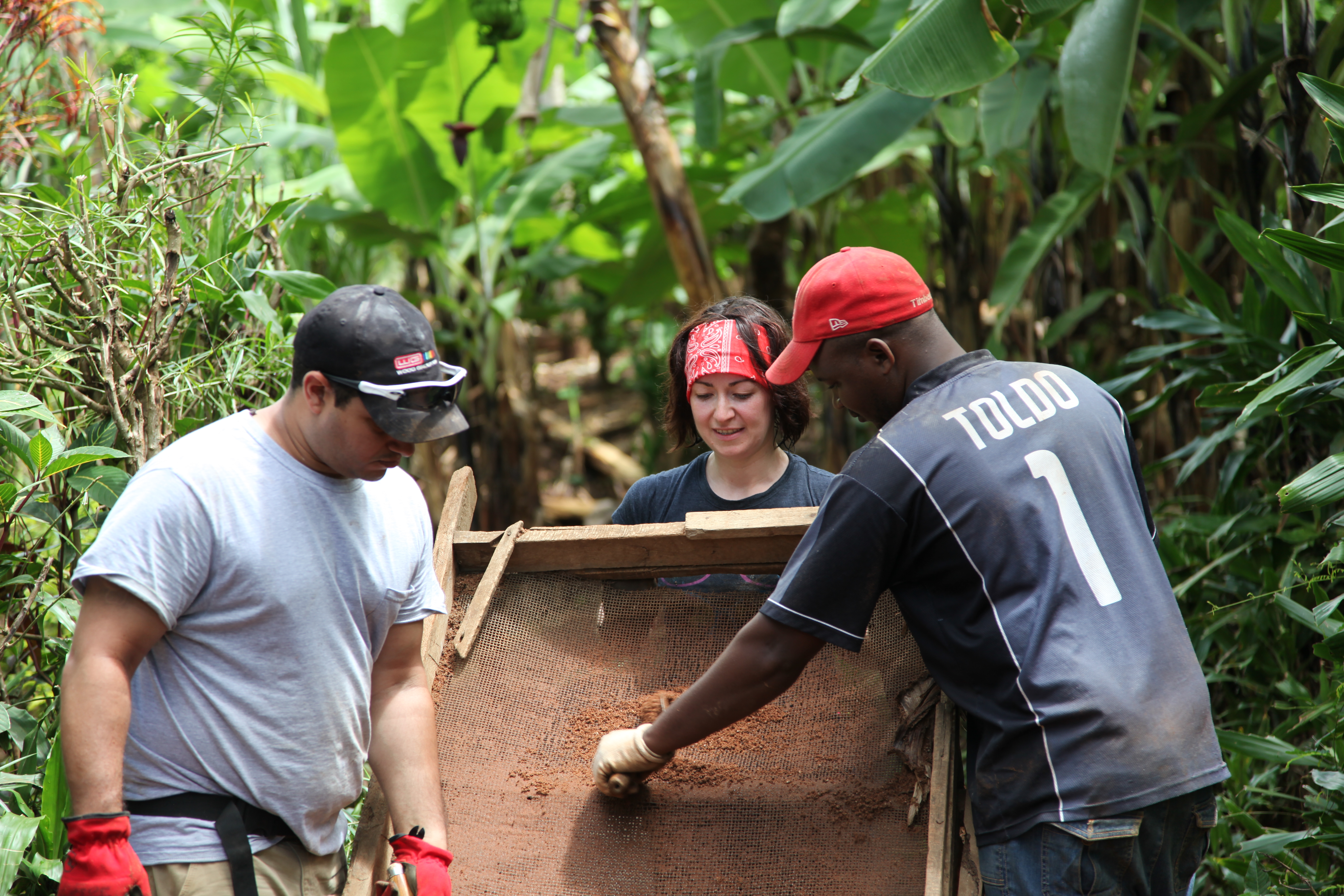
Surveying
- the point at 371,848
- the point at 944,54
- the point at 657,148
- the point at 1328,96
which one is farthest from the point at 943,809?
the point at 657,148

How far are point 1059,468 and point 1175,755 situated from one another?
18.1 inches

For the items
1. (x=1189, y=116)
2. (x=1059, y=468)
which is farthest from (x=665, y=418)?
(x=1189, y=116)

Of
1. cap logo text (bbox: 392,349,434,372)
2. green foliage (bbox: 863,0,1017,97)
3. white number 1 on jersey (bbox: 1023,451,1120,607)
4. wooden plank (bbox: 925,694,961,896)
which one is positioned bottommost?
wooden plank (bbox: 925,694,961,896)

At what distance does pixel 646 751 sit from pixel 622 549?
47 cm

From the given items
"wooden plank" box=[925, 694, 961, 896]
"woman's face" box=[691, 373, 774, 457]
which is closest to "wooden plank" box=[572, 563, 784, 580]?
"woman's face" box=[691, 373, 774, 457]

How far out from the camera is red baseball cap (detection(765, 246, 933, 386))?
1771 millimetres

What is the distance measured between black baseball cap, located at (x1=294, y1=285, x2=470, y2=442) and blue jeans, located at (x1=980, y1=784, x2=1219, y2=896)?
1.09 metres

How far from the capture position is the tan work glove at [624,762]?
74.7 inches

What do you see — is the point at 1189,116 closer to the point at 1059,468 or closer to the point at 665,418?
the point at 665,418

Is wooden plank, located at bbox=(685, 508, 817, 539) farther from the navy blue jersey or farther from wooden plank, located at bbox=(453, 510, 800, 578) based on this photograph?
the navy blue jersey

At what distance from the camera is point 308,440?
63.4 inches

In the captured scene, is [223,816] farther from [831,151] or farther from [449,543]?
[831,151]

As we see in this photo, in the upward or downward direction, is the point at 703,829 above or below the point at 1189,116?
below

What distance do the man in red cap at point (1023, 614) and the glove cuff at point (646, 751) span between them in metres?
0.15
